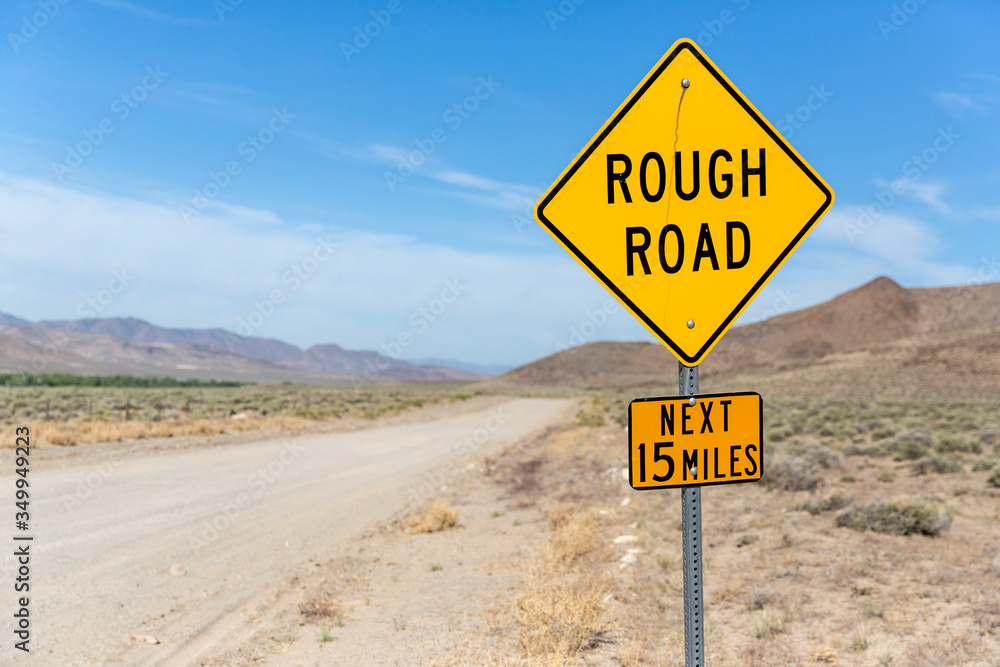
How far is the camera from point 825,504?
923 centimetres

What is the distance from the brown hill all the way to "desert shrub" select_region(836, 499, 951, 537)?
180ft

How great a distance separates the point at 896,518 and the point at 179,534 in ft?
30.2

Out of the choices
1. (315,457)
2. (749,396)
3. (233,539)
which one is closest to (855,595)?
(749,396)

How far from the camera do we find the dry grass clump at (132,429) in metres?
18.3

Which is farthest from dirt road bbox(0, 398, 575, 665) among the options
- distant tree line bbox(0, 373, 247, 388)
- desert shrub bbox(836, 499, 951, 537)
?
distant tree line bbox(0, 373, 247, 388)

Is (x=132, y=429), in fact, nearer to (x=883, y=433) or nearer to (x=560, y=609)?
(x=560, y=609)

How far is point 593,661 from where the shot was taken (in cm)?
484

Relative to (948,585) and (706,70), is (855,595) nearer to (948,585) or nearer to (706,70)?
(948,585)

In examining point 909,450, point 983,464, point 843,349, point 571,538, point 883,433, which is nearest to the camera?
point 571,538

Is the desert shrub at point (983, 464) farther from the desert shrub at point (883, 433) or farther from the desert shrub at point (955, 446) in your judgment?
the desert shrub at point (883, 433)

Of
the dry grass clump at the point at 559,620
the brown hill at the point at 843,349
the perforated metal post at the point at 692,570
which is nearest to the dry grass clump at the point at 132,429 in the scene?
the dry grass clump at the point at 559,620

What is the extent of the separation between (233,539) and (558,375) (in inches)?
5666

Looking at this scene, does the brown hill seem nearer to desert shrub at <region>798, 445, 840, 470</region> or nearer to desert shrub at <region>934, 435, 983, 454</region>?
desert shrub at <region>934, 435, 983, 454</region>

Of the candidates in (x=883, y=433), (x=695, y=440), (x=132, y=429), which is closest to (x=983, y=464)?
(x=883, y=433)
